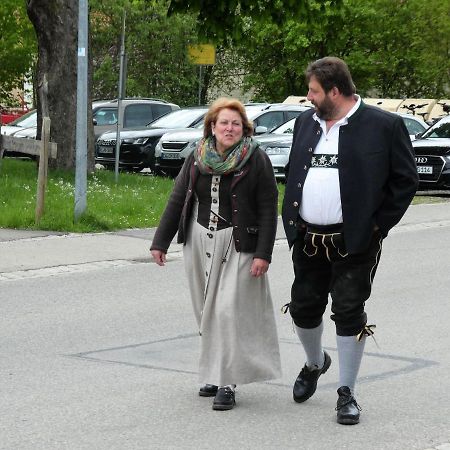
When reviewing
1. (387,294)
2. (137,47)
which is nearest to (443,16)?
(137,47)

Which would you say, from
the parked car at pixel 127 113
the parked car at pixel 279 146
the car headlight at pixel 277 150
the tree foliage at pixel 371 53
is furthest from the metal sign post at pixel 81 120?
the tree foliage at pixel 371 53

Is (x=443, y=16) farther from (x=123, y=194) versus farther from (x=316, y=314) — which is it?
(x=316, y=314)

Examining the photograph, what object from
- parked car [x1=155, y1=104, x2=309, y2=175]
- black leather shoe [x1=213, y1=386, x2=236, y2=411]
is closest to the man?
black leather shoe [x1=213, y1=386, x2=236, y2=411]

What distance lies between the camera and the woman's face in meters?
6.76

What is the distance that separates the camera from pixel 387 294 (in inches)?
437

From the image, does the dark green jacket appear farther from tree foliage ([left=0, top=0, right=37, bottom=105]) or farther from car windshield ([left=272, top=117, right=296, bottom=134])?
tree foliage ([left=0, top=0, right=37, bottom=105])

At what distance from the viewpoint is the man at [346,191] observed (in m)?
6.40

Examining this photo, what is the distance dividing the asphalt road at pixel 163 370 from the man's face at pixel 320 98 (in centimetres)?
157

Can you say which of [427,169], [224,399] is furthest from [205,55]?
[224,399]

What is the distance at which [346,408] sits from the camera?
6.48 m

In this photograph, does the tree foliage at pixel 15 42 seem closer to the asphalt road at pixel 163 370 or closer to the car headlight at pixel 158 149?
the car headlight at pixel 158 149

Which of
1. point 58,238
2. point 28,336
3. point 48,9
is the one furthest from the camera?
point 48,9

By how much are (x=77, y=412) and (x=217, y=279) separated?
39.6 inches

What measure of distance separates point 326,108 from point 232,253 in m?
0.95
